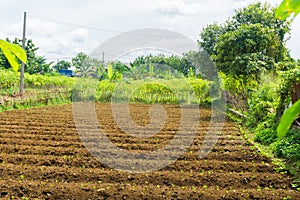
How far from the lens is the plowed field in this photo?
4.88m

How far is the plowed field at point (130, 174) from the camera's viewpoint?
488 centimetres

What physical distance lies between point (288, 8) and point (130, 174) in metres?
5.40

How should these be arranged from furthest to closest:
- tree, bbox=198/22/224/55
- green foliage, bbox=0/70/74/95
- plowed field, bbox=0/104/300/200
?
tree, bbox=198/22/224/55 → green foliage, bbox=0/70/74/95 → plowed field, bbox=0/104/300/200

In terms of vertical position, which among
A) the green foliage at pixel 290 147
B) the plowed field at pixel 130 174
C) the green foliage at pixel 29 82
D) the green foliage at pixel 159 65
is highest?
the green foliage at pixel 159 65

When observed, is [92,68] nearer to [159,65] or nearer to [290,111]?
[159,65]

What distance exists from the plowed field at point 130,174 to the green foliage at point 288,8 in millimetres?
4415

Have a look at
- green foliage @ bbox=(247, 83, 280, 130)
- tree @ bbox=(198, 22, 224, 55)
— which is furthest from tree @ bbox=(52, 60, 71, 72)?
green foliage @ bbox=(247, 83, 280, 130)

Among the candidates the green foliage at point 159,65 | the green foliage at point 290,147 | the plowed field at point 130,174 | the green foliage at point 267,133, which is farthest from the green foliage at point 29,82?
the green foliage at point 290,147

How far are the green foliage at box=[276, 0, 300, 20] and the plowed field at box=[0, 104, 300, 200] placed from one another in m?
4.42

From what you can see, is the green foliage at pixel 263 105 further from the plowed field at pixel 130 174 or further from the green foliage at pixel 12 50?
the green foliage at pixel 12 50

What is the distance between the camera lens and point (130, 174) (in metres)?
5.76

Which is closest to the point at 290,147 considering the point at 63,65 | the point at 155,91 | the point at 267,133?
the point at 267,133

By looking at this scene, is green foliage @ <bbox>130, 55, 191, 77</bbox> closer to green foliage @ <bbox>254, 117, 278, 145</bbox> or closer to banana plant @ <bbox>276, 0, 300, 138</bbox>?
green foliage @ <bbox>254, 117, 278, 145</bbox>

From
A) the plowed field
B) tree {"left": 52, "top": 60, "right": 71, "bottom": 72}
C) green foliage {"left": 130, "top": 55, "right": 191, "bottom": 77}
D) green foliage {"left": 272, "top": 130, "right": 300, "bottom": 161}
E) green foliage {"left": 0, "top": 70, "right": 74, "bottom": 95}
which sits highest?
tree {"left": 52, "top": 60, "right": 71, "bottom": 72}
